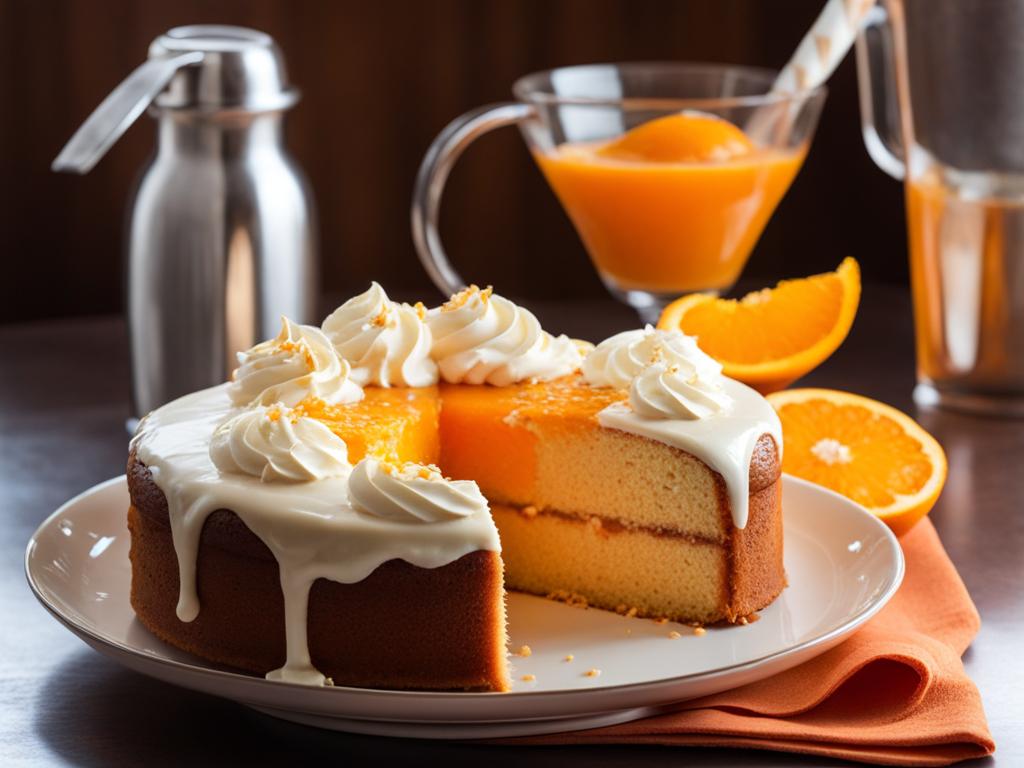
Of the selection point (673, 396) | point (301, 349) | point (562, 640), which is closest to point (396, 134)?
point (301, 349)

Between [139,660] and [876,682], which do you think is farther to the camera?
[876,682]

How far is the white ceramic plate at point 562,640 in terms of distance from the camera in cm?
165

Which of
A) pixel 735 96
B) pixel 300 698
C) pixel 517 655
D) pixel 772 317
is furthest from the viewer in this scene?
pixel 735 96

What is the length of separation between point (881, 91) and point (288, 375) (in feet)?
5.43

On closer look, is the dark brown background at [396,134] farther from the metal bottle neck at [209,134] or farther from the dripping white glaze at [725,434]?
the dripping white glaze at [725,434]

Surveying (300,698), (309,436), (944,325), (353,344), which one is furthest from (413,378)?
(944,325)

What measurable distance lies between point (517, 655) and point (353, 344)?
0.58m

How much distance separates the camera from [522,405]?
7.60ft

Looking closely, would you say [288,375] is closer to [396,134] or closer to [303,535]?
[303,535]

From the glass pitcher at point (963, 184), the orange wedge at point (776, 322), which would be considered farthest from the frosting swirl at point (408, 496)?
the glass pitcher at point (963, 184)

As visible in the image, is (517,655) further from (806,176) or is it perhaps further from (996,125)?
(806,176)

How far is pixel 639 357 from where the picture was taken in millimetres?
2291

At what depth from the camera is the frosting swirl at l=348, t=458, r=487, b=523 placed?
69.1 inches

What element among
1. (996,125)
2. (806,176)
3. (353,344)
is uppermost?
(996,125)
